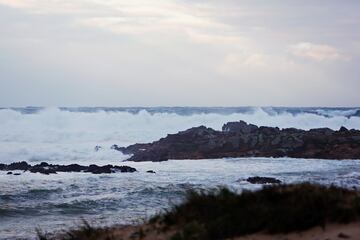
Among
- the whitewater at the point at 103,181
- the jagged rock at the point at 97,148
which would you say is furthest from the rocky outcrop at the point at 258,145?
the jagged rock at the point at 97,148

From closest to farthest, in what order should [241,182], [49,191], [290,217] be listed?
[290,217] → [49,191] → [241,182]

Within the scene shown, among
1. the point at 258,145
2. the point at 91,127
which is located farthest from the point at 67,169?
the point at 91,127

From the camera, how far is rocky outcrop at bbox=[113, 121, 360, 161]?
3278 centimetres

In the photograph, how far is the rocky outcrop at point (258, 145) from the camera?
108 feet

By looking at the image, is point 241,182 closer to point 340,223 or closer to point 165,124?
point 340,223

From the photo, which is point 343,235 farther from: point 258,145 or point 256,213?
point 258,145

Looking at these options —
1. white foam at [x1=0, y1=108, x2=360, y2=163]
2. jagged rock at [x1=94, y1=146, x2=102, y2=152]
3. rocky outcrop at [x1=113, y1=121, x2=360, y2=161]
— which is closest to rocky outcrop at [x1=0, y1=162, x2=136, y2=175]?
rocky outcrop at [x1=113, y1=121, x2=360, y2=161]

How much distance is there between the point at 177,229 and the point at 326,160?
74.0 feet

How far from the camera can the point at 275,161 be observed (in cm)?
3016

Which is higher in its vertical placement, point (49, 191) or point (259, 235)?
point (259, 235)

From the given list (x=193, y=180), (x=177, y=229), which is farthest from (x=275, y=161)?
(x=177, y=229)

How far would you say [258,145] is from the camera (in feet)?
115

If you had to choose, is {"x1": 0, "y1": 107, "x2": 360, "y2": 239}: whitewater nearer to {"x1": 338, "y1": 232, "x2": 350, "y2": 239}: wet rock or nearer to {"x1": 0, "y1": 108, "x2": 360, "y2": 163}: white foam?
{"x1": 0, "y1": 108, "x2": 360, "y2": 163}: white foam

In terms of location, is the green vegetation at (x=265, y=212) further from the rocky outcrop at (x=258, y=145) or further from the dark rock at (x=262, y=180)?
the rocky outcrop at (x=258, y=145)
